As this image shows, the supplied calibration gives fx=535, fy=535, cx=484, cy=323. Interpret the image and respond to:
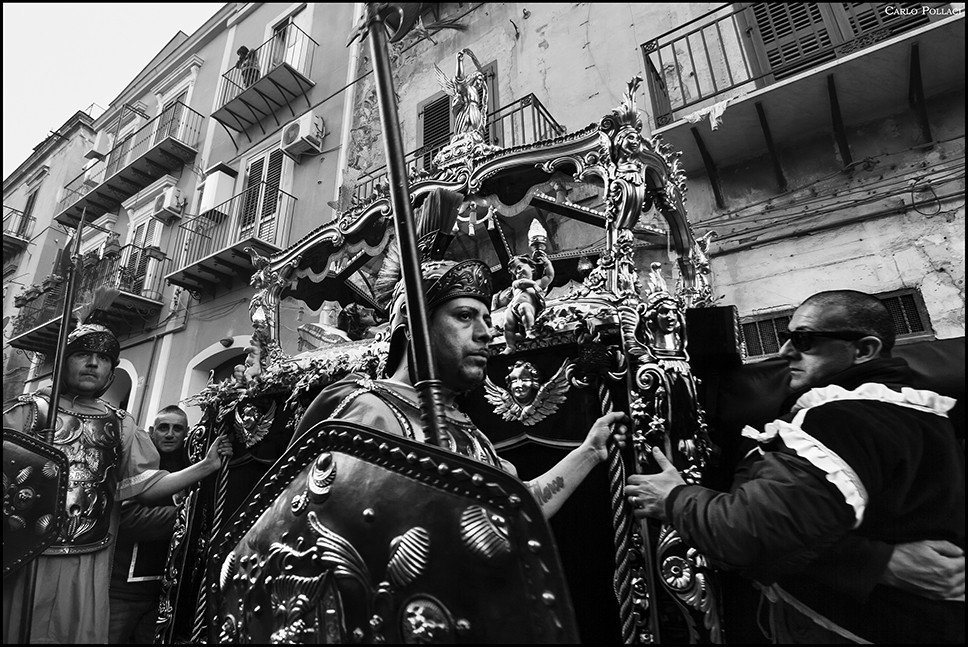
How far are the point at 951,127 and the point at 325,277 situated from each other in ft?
16.1

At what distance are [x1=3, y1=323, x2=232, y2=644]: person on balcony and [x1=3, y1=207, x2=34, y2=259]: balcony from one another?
203 centimetres

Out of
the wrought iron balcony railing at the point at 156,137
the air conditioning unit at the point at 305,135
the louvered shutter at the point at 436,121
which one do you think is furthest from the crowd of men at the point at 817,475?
the wrought iron balcony railing at the point at 156,137

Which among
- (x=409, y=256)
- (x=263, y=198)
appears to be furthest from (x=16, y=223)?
(x=409, y=256)

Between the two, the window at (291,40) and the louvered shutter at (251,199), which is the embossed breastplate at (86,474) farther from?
the window at (291,40)

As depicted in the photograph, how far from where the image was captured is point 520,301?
2463 mm

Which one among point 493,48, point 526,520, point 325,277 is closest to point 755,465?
point 526,520

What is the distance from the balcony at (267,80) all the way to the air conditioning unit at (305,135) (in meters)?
0.54

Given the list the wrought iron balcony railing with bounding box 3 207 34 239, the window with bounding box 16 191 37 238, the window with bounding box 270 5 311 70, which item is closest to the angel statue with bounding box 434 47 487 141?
the wrought iron balcony railing with bounding box 3 207 34 239

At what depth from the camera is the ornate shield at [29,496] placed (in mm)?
2025

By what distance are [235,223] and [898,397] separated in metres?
8.52

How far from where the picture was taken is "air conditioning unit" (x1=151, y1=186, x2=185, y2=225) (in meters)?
8.92

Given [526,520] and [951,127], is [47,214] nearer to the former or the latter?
[526,520]

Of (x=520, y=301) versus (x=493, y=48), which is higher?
(x=493, y=48)

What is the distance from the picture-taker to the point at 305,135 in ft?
26.0
